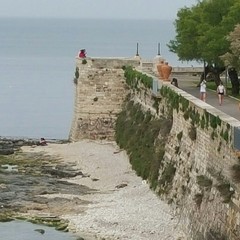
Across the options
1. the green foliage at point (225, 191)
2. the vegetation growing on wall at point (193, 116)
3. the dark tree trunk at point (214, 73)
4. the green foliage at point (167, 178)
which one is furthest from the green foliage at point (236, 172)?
the dark tree trunk at point (214, 73)

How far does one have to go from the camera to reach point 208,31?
140ft

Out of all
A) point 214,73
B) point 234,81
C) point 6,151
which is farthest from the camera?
point 6,151

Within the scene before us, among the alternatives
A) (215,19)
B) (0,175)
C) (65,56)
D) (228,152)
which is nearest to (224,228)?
(228,152)

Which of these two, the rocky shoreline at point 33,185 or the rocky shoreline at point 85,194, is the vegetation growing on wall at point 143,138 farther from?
the rocky shoreline at point 33,185

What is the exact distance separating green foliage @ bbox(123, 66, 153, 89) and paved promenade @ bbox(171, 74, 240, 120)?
6.35 feet

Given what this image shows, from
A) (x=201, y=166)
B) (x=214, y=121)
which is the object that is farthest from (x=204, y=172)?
(x=214, y=121)

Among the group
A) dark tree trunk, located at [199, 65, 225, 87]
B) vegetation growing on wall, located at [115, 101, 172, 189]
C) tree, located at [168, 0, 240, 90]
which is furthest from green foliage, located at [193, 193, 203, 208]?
dark tree trunk, located at [199, 65, 225, 87]

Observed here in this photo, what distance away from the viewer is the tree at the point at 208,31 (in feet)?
137

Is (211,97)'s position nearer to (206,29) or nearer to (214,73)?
Result: (206,29)

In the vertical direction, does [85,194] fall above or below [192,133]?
below

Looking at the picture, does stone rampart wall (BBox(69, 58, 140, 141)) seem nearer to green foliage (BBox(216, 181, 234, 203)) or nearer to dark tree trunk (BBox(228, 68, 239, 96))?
dark tree trunk (BBox(228, 68, 239, 96))

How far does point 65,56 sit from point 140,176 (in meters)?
116

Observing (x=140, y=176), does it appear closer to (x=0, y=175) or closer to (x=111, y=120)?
(x=0, y=175)

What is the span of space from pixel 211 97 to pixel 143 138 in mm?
3429
